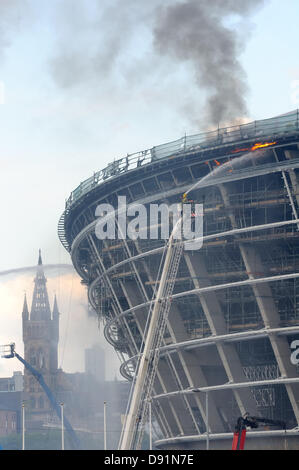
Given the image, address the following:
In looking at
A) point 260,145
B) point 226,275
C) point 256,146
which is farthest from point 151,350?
point 260,145

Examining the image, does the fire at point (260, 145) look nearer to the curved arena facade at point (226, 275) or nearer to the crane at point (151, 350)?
the curved arena facade at point (226, 275)

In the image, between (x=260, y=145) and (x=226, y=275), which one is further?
(x=226, y=275)

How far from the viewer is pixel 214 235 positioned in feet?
265

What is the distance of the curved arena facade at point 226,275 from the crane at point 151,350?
145 cm

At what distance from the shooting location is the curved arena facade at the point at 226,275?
7950cm

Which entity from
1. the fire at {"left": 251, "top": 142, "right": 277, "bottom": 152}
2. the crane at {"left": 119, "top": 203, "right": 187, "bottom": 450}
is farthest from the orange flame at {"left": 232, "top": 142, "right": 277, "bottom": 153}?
the crane at {"left": 119, "top": 203, "right": 187, "bottom": 450}

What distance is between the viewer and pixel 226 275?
82062 millimetres

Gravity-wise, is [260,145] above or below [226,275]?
above

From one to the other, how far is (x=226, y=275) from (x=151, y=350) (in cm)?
814

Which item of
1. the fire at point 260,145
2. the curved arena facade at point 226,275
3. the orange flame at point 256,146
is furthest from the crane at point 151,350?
the fire at point 260,145

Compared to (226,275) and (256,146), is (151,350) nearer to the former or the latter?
(226,275)

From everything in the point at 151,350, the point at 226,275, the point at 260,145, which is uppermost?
the point at 260,145

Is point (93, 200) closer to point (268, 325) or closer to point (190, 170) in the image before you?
point (190, 170)

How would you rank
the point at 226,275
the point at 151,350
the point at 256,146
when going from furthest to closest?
1. the point at 226,275
2. the point at 256,146
3. the point at 151,350
